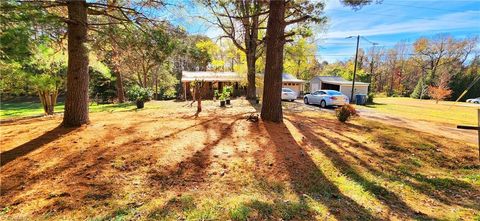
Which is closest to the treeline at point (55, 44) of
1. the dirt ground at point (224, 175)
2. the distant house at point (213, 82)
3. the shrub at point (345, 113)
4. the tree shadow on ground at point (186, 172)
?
the dirt ground at point (224, 175)

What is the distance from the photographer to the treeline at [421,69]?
141 feet

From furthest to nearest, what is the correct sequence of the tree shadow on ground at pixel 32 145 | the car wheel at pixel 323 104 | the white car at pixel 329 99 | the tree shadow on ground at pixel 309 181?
1. the car wheel at pixel 323 104
2. the white car at pixel 329 99
3. the tree shadow on ground at pixel 32 145
4. the tree shadow on ground at pixel 309 181

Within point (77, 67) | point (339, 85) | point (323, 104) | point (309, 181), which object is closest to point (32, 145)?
point (77, 67)

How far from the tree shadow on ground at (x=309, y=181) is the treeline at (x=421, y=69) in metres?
38.4

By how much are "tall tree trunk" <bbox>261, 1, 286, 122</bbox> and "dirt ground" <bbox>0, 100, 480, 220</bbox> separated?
0.96 m

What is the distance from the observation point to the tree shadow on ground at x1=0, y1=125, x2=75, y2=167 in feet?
16.1

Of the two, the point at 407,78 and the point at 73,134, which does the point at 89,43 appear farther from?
the point at 407,78

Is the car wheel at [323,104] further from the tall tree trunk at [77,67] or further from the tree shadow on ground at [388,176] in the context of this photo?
the tall tree trunk at [77,67]

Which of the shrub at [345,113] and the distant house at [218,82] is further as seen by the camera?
the distant house at [218,82]

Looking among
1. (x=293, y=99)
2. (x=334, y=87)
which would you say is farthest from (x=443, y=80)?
(x=293, y=99)

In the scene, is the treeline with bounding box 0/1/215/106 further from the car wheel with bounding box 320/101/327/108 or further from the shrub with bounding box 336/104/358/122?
the car wheel with bounding box 320/101/327/108

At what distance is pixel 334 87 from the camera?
32719mm

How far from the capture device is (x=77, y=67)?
21.8 feet

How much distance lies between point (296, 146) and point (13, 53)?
227 inches
